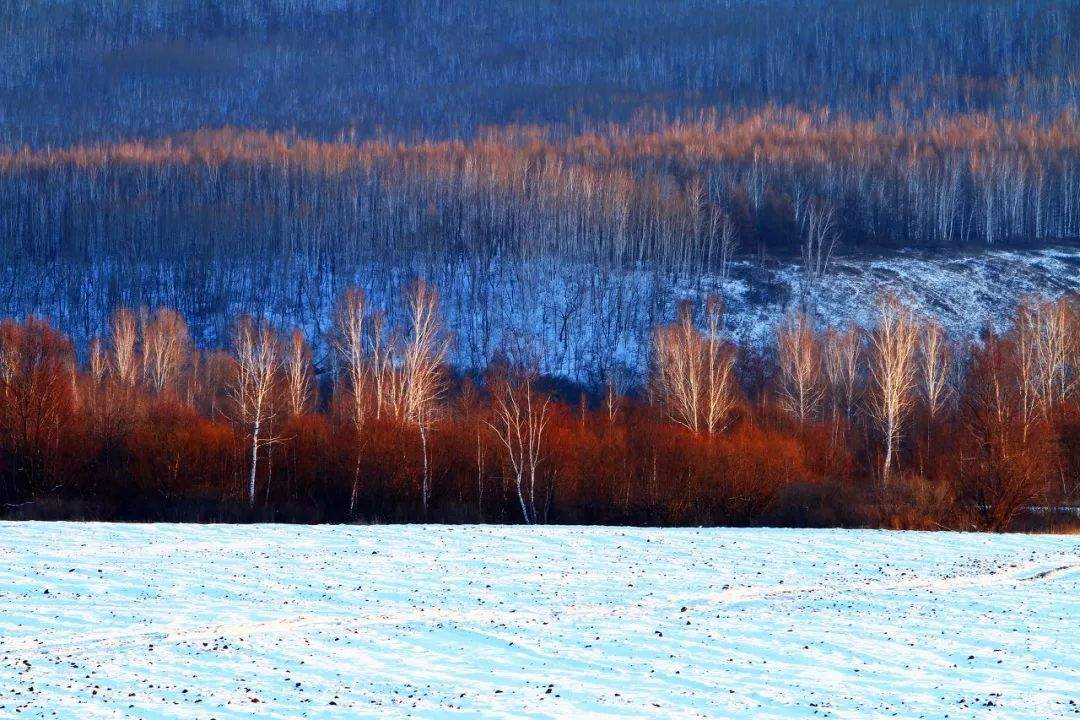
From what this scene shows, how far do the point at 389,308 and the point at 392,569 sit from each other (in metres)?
72.9

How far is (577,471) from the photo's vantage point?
1832 inches

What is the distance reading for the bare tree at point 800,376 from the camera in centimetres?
6181

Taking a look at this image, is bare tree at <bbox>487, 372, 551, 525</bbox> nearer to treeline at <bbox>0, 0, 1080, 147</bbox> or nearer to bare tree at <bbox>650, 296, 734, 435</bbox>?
bare tree at <bbox>650, 296, 734, 435</bbox>

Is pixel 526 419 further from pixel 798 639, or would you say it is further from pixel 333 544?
pixel 798 639

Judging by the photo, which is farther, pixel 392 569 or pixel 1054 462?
pixel 1054 462

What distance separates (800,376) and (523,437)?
65.3 feet

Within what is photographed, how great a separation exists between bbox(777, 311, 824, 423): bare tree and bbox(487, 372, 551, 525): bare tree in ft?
52.4

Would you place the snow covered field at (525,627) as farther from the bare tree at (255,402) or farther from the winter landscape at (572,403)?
the bare tree at (255,402)

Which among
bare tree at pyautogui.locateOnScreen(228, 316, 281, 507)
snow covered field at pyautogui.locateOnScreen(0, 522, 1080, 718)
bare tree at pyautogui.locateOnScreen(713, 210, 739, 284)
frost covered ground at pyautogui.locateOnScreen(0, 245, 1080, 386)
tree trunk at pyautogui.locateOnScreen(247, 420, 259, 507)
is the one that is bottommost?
snow covered field at pyautogui.locateOnScreen(0, 522, 1080, 718)

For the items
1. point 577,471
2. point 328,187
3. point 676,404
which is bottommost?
point 577,471

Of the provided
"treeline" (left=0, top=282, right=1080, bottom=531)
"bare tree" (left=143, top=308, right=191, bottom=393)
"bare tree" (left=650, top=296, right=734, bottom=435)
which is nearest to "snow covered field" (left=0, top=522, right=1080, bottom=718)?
"treeline" (left=0, top=282, right=1080, bottom=531)

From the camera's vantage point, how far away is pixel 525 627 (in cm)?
2134

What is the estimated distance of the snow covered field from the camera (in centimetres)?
1683

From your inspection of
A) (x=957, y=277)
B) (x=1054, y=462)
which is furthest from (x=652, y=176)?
(x=1054, y=462)
